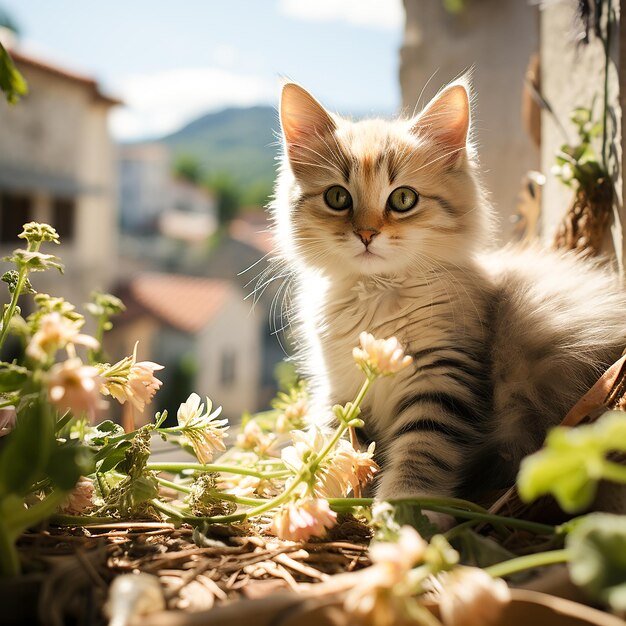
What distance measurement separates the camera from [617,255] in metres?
1.24

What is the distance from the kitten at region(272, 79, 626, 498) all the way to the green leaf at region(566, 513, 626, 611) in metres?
0.46

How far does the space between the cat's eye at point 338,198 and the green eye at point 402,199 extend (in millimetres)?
82

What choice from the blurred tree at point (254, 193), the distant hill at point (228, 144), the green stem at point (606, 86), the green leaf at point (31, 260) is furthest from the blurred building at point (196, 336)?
the distant hill at point (228, 144)

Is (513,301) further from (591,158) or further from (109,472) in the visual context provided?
(109,472)

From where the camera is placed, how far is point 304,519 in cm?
67

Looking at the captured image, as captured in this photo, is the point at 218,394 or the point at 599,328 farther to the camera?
the point at 218,394

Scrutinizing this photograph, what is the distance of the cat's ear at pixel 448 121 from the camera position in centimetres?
117

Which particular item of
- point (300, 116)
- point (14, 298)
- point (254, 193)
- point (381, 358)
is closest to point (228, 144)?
point (254, 193)

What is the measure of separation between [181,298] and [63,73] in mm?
5188

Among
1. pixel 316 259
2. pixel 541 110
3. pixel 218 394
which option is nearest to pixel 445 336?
pixel 316 259

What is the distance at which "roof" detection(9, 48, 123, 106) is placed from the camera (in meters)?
6.43

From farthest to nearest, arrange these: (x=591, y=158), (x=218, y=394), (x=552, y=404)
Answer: (x=218, y=394)
(x=591, y=158)
(x=552, y=404)

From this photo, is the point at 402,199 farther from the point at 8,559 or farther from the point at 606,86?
the point at 8,559

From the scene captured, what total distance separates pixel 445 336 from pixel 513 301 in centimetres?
16
